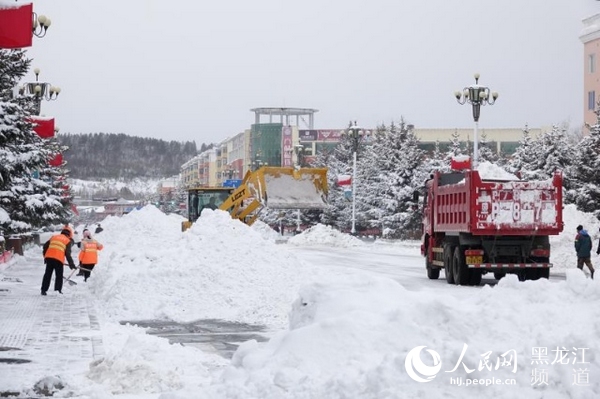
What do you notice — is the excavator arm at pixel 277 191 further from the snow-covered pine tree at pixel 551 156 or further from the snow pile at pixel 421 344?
the snow pile at pixel 421 344

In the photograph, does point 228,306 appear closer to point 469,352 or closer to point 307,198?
point 469,352

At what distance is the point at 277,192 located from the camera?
41.3 m

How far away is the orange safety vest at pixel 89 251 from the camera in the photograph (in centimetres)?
2694

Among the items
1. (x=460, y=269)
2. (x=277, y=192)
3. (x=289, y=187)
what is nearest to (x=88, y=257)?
(x=460, y=269)

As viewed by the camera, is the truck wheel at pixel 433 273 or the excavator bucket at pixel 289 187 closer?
the truck wheel at pixel 433 273

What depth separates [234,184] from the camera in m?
74.6

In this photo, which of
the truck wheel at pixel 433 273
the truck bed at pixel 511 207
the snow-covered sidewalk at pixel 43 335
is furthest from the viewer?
the truck wheel at pixel 433 273

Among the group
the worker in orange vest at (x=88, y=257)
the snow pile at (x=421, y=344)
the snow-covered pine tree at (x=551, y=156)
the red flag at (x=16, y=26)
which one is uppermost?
the red flag at (x=16, y=26)

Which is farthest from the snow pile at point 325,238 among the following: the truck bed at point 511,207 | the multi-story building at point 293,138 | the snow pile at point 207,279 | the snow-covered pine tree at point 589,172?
the multi-story building at point 293,138

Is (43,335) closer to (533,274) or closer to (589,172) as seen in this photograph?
(533,274)

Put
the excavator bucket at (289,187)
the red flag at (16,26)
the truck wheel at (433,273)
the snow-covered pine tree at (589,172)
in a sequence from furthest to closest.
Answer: the snow-covered pine tree at (589,172) → the excavator bucket at (289,187) → the truck wheel at (433,273) → the red flag at (16,26)

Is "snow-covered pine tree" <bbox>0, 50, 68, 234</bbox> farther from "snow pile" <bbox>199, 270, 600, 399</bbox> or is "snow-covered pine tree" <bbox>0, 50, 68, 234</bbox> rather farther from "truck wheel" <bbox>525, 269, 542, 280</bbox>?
"truck wheel" <bbox>525, 269, 542, 280</bbox>

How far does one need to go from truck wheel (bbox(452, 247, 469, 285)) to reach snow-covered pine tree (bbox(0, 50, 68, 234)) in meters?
10.6

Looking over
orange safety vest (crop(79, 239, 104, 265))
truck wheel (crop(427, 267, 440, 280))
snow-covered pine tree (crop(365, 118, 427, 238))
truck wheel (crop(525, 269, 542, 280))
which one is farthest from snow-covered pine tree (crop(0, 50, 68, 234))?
snow-covered pine tree (crop(365, 118, 427, 238))
